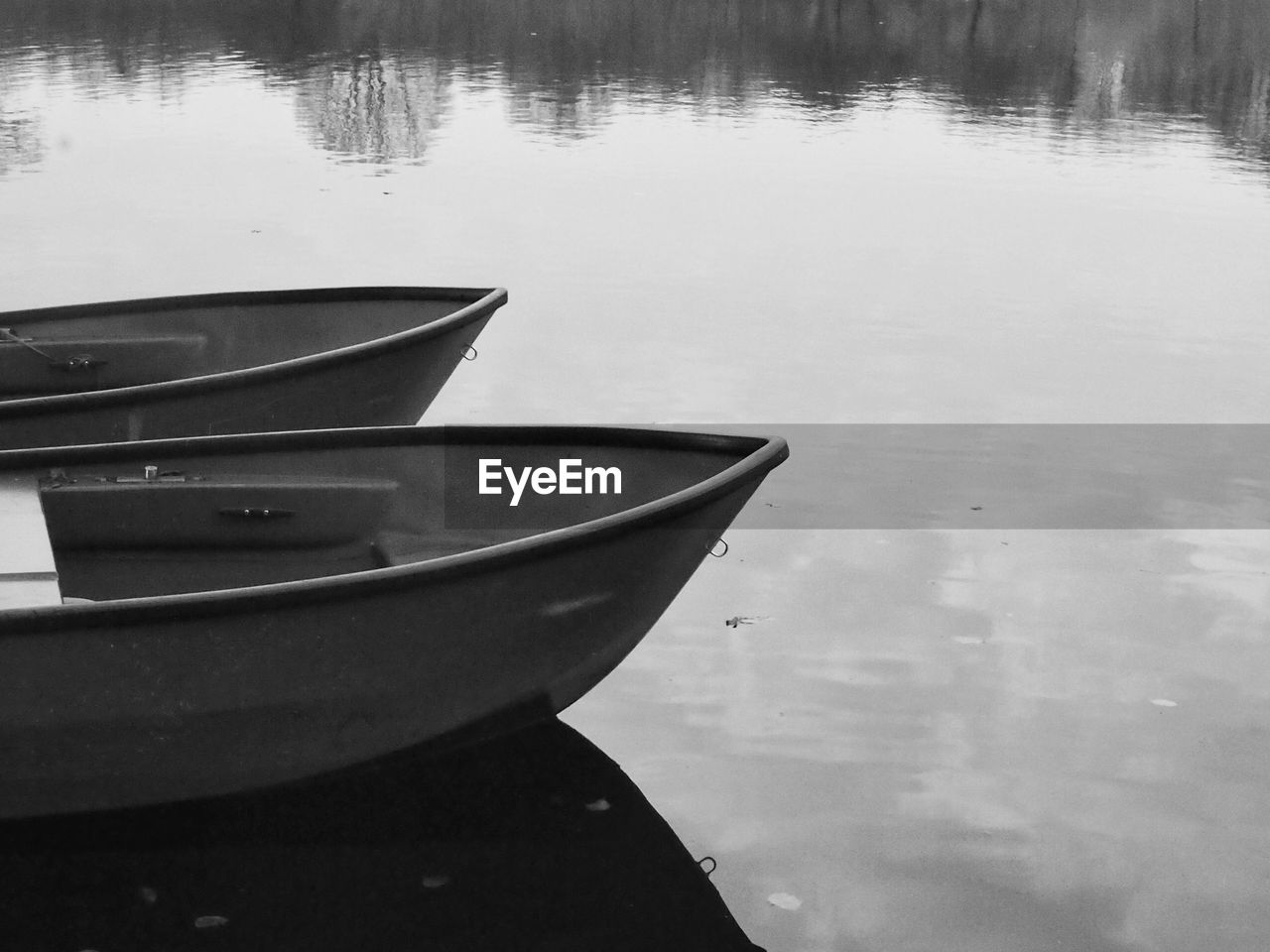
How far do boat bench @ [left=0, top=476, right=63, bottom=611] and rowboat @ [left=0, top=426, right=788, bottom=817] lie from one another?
1 centimetres

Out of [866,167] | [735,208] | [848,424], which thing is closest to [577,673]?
[848,424]

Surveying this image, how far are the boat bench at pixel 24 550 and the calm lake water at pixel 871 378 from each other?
1855 millimetres

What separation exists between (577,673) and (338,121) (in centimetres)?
2472

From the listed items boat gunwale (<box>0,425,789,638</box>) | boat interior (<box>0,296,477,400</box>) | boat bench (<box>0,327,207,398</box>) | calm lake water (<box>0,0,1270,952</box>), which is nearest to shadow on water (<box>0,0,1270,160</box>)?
calm lake water (<box>0,0,1270,952</box>)

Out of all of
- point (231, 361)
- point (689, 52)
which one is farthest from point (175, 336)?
point (689, 52)

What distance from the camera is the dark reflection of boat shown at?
5754 millimetres

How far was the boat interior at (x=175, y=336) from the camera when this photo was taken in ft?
32.5

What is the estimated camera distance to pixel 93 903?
19.4 feet

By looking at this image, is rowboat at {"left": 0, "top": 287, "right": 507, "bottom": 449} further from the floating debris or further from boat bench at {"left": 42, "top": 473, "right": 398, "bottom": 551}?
the floating debris

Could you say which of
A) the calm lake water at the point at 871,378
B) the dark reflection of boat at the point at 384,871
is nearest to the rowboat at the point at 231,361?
the calm lake water at the point at 871,378

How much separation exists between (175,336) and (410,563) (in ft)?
14.7

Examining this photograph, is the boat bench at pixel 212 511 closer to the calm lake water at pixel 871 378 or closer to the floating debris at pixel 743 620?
the calm lake water at pixel 871 378

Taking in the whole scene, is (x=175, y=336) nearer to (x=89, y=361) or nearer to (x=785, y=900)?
(x=89, y=361)

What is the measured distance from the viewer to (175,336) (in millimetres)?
10250
